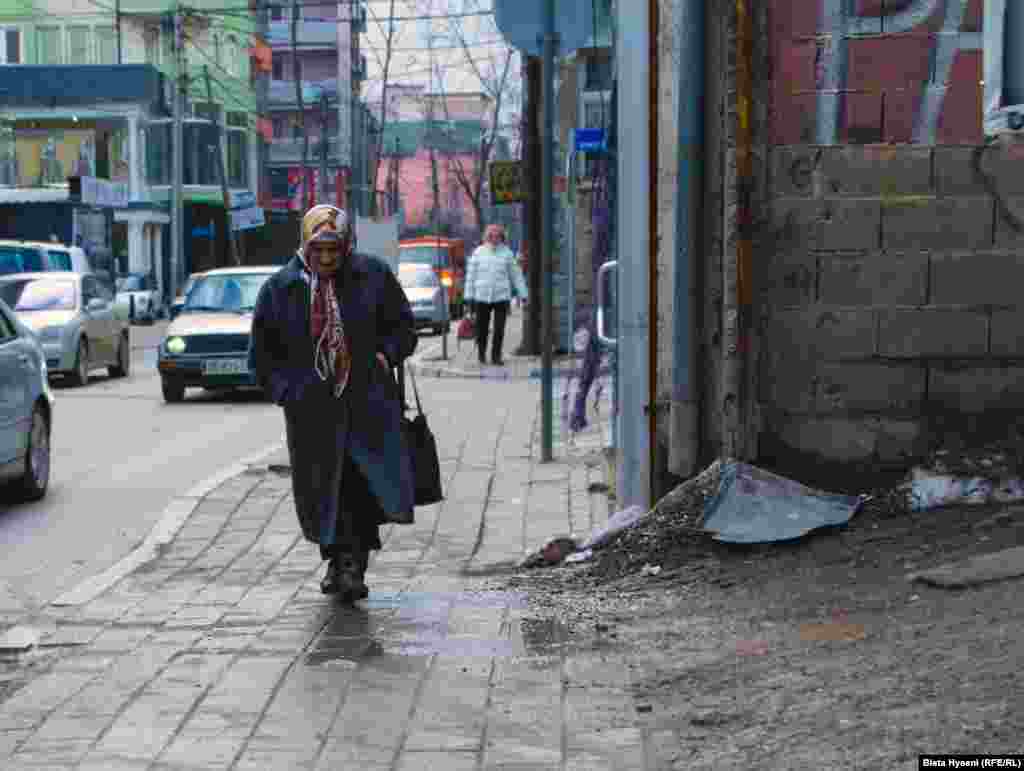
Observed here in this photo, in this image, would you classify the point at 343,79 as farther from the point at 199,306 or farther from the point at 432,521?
the point at 432,521

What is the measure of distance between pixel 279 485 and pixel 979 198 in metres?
5.29

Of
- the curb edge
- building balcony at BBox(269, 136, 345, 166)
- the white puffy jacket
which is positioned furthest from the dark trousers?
building balcony at BBox(269, 136, 345, 166)

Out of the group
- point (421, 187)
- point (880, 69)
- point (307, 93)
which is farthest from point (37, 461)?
point (421, 187)

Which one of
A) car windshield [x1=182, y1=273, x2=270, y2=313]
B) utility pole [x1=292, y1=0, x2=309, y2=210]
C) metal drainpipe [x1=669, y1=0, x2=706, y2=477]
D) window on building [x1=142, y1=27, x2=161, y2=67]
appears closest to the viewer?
metal drainpipe [x1=669, y1=0, x2=706, y2=477]

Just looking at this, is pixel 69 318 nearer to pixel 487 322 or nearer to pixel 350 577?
pixel 487 322

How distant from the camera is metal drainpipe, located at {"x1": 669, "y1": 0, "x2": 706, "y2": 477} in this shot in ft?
28.8

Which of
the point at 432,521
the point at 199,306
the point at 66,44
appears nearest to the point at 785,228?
the point at 432,521

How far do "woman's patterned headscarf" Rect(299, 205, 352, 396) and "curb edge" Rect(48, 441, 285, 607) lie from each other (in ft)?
4.80

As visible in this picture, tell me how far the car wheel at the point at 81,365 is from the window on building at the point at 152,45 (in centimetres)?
4397

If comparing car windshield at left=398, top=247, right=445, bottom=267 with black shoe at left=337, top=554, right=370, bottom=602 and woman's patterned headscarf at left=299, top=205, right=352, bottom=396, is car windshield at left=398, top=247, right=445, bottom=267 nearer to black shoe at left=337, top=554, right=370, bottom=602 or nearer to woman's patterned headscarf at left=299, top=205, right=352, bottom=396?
woman's patterned headscarf at left=299, top=205, right=352, bottom=396

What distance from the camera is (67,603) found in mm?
7949

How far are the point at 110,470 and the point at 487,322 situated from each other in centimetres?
1228

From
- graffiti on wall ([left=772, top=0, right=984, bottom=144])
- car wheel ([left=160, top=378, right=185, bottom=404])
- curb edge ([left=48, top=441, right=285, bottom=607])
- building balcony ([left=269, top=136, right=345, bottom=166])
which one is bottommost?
car wheel ([left=160, top=378, right=185, bottom=404])

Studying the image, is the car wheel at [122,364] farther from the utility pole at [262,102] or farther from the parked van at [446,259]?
the utility pole at [262,102]
